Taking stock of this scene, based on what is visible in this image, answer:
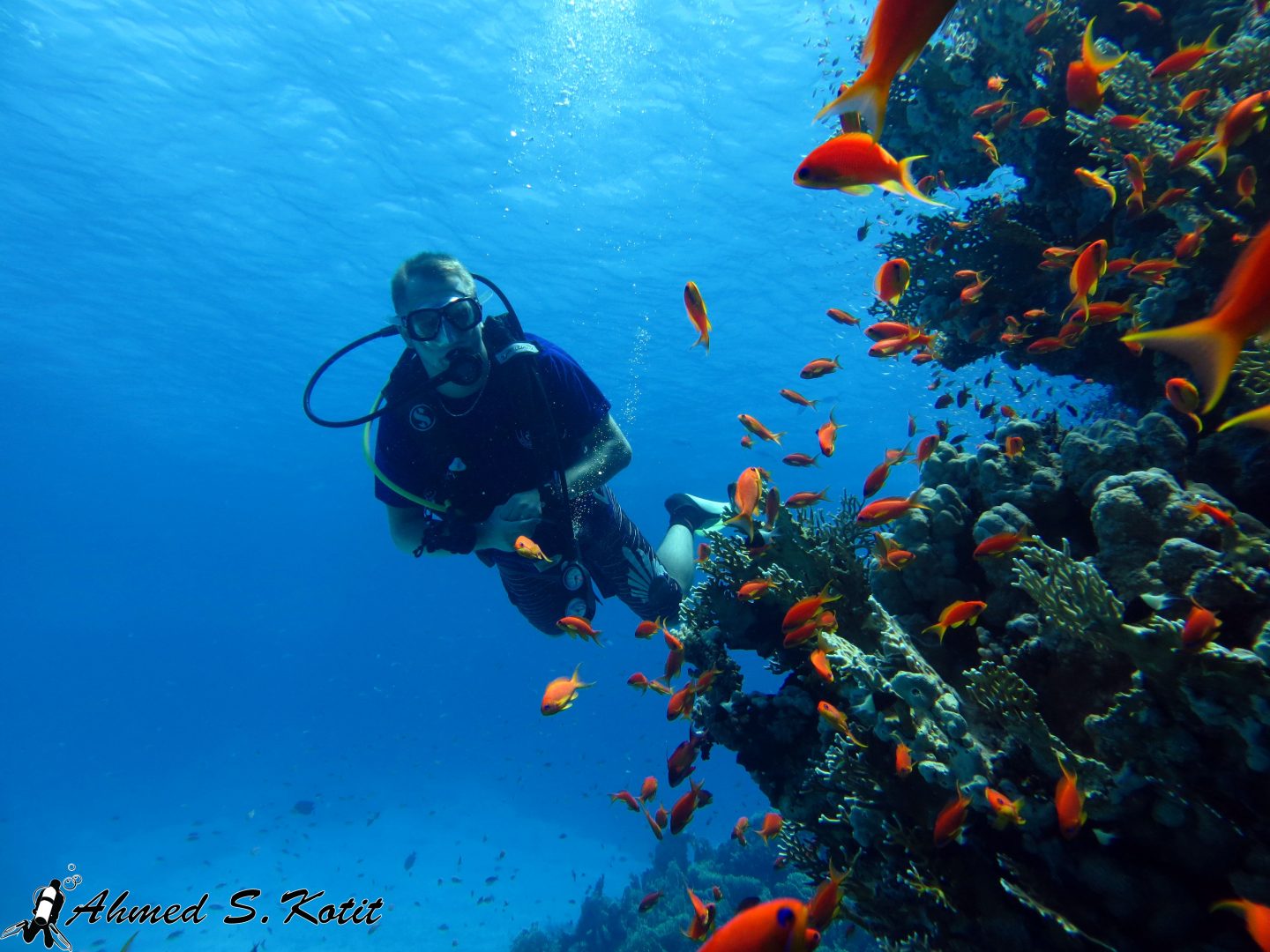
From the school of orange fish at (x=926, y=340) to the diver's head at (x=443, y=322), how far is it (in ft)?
6.58

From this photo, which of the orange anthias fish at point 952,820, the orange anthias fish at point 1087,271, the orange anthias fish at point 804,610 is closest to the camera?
the orange anthias fish at point 952,820

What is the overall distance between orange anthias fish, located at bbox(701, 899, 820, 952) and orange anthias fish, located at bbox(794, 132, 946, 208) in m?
2.41

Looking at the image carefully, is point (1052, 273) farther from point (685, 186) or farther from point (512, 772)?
point (512, 772)

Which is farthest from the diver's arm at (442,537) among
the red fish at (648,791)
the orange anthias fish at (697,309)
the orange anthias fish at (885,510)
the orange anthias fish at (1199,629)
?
the orange anthias fish at (1199,629)

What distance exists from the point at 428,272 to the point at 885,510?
4.59 meters

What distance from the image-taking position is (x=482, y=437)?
5.58 meters

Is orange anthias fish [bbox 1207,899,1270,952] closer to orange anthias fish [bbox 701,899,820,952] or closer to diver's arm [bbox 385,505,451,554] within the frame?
orange anthias fish [bbox 701,899,820,952]

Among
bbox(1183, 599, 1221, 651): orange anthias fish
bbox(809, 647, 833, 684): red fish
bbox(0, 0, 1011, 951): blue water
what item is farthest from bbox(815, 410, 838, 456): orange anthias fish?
bbox(0, 0, 1011, 951): blue water

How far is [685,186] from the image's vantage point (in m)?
19.9

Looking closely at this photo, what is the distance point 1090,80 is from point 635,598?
20.9 feet

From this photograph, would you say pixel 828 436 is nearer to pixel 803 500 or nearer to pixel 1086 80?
pixel 803 500

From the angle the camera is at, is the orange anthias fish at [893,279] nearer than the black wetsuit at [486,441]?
Yes

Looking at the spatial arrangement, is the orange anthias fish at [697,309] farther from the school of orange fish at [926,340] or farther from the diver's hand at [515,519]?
the diver's hand at [515,519]

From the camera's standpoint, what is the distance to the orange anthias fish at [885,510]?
383 centimetres
